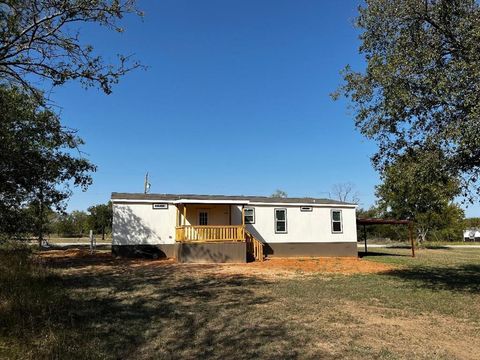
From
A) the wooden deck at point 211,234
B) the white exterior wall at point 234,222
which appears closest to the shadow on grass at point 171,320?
the wooden deck at point 211,234

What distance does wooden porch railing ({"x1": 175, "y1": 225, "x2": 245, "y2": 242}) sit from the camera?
2094 centimetres

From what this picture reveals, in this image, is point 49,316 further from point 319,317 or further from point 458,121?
point 458,121

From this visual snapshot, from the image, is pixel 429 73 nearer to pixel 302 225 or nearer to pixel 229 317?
pixel 229 317

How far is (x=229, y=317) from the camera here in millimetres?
8305

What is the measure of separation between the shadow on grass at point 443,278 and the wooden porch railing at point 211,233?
7485mm

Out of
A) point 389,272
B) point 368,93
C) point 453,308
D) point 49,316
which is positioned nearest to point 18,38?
point 49,316

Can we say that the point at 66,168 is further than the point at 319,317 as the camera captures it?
Yes

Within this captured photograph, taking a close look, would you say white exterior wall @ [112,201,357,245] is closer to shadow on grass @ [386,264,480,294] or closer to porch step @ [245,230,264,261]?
porch step @ [245,230,264,261]

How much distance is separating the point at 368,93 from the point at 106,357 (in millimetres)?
9512

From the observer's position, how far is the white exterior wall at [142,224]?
2227 centimetres

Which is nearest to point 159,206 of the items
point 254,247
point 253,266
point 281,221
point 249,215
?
point 249,215

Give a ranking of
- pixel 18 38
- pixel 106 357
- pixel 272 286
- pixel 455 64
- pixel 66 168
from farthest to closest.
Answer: pixel 66 168
pixel 272 286
pixel 455 64
pixel 18 38
pixel 106 357

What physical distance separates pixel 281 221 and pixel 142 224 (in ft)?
25.1

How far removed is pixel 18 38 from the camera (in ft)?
20.5
